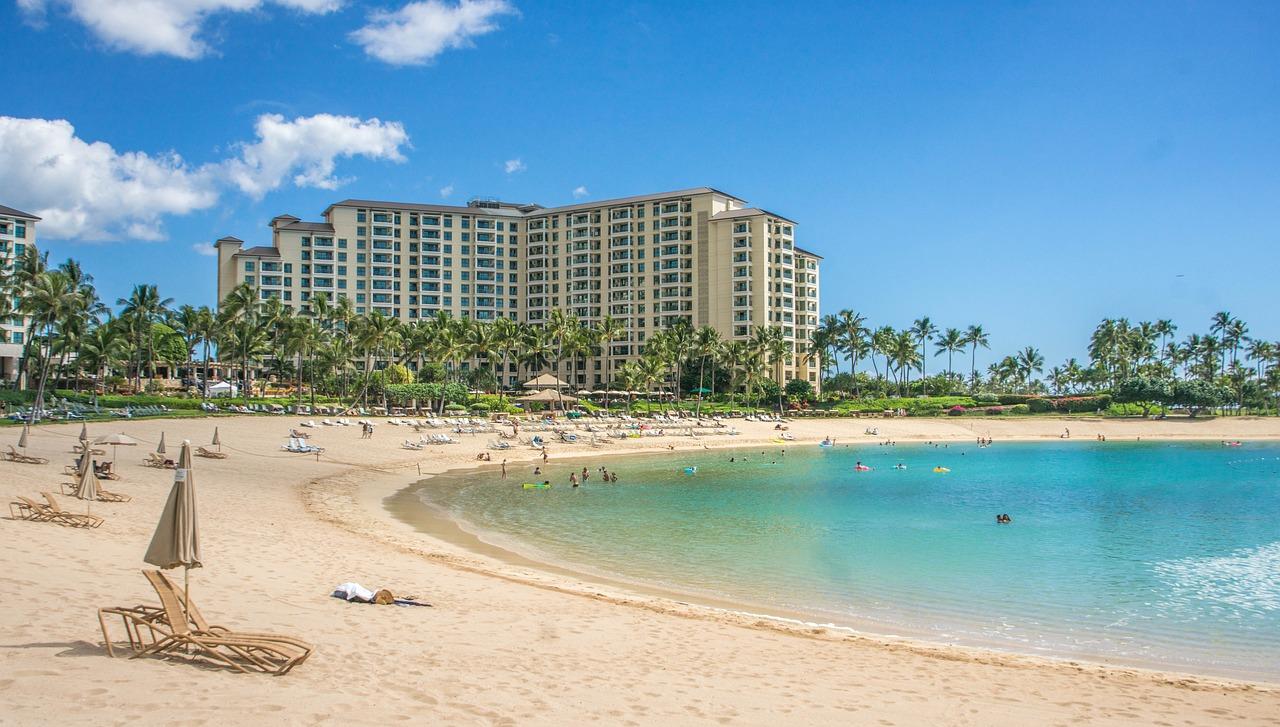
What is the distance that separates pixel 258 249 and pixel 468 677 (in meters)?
127

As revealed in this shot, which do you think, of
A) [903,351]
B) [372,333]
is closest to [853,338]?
[903,351]

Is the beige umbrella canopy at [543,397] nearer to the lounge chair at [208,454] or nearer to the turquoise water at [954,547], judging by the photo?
the turquoise water at [954,547]

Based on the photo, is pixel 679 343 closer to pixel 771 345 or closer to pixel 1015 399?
pixel 771 345

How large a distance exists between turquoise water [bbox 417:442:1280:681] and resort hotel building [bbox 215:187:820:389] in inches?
2629

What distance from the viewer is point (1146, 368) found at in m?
130

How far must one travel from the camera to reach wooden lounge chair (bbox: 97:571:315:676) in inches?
351

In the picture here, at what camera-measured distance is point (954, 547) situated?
84.7 ft

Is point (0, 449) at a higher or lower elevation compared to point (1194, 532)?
higher

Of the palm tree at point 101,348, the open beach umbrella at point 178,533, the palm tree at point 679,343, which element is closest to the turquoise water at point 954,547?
the open beach umbrella at point 178,533

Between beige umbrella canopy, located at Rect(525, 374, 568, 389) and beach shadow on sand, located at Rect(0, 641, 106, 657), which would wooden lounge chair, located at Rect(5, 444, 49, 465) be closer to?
beach shadow on sand, located at Rect(0, 641, 106, 657)

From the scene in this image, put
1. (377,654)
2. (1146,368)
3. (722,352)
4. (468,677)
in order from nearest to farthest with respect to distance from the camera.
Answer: (468,677), (377,654), (722,352), (1146,368)

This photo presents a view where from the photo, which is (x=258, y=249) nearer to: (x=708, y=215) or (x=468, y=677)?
(x=708, y=215)

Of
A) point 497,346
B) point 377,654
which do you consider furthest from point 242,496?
point 497,346

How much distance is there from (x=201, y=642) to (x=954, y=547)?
22718 millimetres
